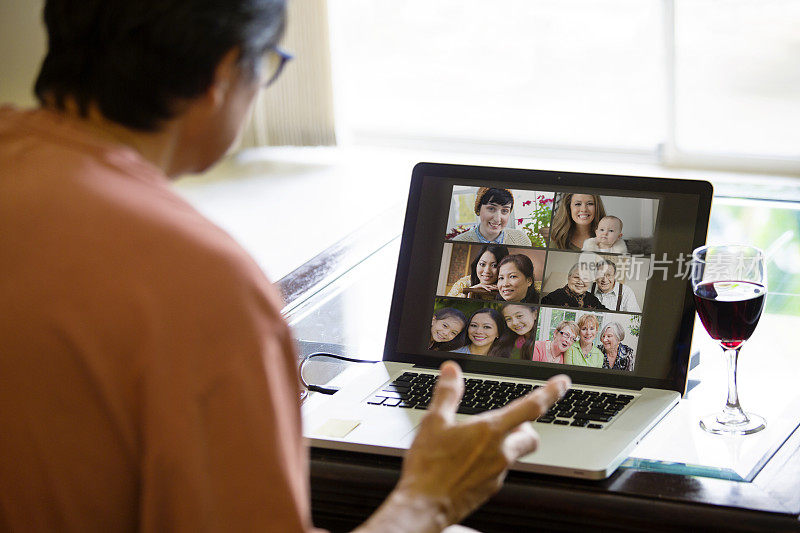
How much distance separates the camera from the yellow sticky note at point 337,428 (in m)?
1.21

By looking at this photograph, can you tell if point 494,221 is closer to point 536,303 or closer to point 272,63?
point 536,303

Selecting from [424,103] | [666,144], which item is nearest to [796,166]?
[666,144]

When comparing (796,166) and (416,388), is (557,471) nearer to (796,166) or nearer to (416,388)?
(416,388)

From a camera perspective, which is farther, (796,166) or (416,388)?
(796,166)

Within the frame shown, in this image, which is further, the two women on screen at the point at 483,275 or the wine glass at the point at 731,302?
the two women on screen at the point at 483,275

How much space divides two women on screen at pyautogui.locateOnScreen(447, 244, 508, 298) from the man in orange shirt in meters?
0.54

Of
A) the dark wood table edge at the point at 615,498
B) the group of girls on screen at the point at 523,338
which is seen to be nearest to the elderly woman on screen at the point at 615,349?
the group of girls on screen at the point at 523,338

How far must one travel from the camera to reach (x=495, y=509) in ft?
3.69

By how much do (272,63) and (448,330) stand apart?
0.54 m

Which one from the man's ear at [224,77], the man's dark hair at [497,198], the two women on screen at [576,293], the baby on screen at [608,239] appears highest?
the man's ear at [224,77]

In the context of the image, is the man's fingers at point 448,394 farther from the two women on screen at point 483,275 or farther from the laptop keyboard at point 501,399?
the two women on screen at point 483,275

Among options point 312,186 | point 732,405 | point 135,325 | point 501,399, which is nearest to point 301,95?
point 312,186

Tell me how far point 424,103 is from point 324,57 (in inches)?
38.4

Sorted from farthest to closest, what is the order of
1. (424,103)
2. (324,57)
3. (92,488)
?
1. (424,103)
2. (324,57)
3. (92,488)
